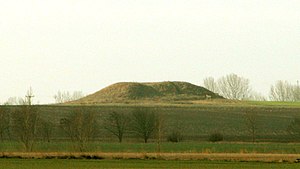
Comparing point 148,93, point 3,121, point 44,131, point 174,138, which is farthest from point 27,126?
point 148,93

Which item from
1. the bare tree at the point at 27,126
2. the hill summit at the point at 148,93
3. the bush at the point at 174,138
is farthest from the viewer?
the hill summit at the point at 148,93

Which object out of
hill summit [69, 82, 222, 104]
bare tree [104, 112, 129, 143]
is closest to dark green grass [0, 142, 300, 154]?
bare tree [104, 112, 129, 143]

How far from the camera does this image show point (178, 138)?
8781 cm

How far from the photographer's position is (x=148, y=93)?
163125mm

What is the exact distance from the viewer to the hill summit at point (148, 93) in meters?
158

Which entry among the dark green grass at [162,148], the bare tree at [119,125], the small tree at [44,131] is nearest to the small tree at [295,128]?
the dark green grass at [162,148]

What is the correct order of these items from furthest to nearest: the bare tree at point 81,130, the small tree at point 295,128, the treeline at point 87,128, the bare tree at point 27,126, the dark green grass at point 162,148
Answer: the small tree at point 295,128 → the treeline at point 87,128 → the bare tree at point 27,126 → the bare tree at point 81,130 → the dark green grass at point 162,148

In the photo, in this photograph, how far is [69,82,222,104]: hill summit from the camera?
158500 millimetres

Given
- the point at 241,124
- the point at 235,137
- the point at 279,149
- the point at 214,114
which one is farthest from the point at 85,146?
the point at 214,114

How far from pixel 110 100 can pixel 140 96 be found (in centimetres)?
765

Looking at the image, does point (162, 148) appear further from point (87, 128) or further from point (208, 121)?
point (208, 121)

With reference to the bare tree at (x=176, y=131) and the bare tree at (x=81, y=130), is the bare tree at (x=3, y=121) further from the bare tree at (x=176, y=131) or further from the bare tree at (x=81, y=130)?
the bare tree at (x=176, y=131)

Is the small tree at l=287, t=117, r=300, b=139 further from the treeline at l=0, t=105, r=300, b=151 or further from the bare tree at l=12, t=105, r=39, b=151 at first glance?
the bare tree at l=12, t=105, r=39, b=151

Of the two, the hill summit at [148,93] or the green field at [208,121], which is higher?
the hill summit at [148,93]
